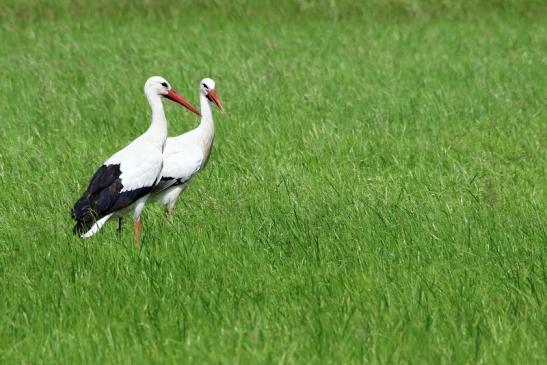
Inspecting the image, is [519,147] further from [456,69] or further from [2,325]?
[2,325]

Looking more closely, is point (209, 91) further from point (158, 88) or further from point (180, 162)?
point (180, 162)

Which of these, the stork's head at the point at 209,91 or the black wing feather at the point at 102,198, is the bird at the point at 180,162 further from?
the black wing feather at the point at 102,198

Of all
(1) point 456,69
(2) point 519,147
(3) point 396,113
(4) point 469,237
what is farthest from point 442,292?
(1) point 456,69

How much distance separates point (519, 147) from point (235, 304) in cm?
483

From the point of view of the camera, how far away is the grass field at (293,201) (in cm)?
532

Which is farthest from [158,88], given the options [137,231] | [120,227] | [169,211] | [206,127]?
[137,231]

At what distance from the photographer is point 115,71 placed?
1316 centimetres

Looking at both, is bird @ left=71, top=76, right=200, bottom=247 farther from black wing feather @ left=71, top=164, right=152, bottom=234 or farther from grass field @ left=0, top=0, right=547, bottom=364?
grass field @ left=0, top=0, right=547, bottom=364

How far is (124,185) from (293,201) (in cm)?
123

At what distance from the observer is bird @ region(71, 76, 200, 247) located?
715 centimetres

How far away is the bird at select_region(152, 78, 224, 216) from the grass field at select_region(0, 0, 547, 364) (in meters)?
0.17

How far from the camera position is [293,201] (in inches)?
312

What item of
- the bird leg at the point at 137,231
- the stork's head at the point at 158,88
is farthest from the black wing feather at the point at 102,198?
the stork's head at the point at 158,88

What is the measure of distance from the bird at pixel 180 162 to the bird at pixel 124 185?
18cm
